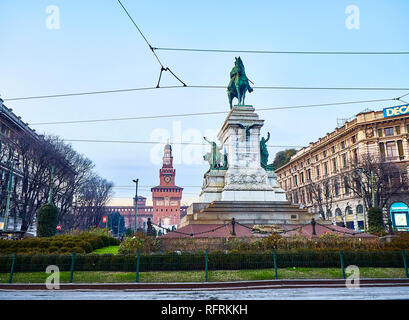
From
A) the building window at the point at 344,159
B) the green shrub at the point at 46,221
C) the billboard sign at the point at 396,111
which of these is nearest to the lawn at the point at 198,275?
the green shrub at the point at 46,221

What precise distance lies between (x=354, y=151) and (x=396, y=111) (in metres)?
8.55

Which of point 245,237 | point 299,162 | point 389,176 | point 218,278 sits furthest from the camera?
point 299,162

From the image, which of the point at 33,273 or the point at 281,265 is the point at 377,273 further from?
the point at 33,273

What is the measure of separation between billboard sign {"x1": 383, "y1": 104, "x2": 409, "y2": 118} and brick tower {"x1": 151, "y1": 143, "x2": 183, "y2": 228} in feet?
310

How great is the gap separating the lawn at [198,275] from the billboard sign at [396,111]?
4131cm

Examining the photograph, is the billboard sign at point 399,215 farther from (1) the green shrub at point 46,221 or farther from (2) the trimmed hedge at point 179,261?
(1) the green shrub at point 46,221

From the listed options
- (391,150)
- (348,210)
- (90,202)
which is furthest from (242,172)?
(90,202)

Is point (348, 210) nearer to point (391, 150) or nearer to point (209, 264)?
point (391, 150)

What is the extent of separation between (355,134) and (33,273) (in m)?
51.7

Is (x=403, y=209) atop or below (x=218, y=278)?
atop

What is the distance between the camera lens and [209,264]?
623 inches

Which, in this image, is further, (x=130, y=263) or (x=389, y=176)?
(x=389, y=176)

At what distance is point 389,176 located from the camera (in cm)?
4388

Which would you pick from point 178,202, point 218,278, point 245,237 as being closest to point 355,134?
point 245,237
